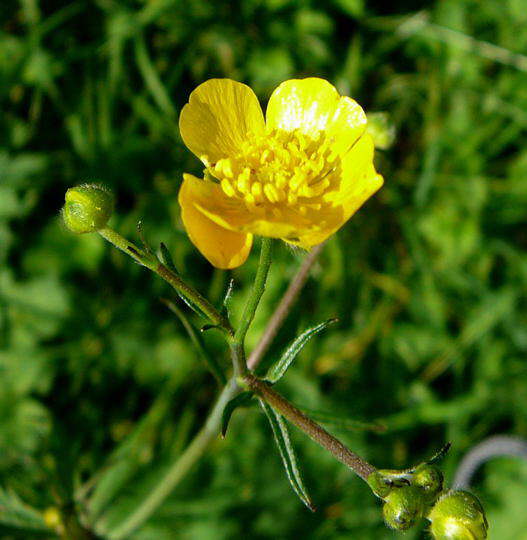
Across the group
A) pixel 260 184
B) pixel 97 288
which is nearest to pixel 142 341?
pixel 97 288

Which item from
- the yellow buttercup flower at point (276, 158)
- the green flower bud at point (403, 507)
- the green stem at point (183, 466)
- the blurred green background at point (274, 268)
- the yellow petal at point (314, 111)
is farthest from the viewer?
the blurred green background at point (274, 268)

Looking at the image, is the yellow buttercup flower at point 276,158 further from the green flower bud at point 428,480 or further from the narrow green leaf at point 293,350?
the green flower bud at point 428,480

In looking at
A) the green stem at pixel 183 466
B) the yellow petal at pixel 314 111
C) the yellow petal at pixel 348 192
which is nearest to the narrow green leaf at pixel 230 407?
the green stem at pixel 183 466

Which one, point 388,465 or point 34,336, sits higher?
point 34,336

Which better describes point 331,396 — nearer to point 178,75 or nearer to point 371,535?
point 371,535

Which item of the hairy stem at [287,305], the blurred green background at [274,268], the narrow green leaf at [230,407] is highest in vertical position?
the narrow green leaf at [230,407]

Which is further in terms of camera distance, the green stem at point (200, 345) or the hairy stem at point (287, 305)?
the hairy stem at point (287, 305)

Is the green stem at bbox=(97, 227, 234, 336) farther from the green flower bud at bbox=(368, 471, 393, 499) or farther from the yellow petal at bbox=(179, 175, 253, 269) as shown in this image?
the green flower bud at bbox=(368, 471, 393, 499)
